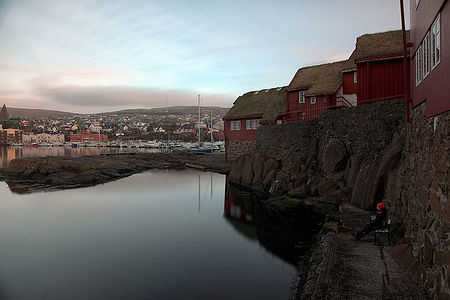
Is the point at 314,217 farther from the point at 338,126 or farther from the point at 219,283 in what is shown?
the point at 219,283

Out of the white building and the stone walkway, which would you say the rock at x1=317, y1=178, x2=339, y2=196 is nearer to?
the stone walkway

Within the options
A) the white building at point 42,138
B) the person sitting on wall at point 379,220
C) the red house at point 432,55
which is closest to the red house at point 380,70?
the red house at point 432,55

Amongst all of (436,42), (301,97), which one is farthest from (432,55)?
(301,97)

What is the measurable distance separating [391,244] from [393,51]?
50.4ft

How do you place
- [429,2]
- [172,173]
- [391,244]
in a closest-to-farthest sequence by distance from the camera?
[429,2] → [391,244] → [172,173]

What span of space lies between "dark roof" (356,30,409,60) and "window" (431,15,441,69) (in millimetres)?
14097

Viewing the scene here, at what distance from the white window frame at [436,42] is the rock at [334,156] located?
12527mm

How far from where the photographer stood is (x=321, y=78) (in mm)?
33188

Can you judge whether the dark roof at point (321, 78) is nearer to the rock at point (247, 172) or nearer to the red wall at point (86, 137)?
the rock at point (247, 172)

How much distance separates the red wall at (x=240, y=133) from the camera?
142 ft

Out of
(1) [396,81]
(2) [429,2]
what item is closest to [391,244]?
(2) [429,2]

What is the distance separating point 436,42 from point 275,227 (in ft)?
44.6

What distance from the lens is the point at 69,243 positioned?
17.7m

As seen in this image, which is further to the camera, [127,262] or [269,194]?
[269,194]
